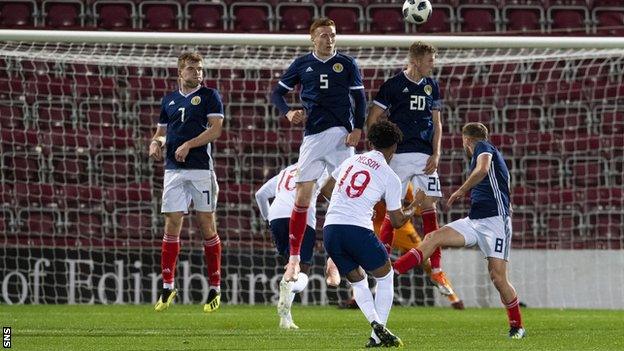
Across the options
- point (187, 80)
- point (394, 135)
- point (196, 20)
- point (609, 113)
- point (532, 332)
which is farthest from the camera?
point (196, 20)

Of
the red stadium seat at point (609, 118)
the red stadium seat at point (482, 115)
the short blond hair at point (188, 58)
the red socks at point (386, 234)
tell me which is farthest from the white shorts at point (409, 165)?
the red stadium seat at point (609, 118)

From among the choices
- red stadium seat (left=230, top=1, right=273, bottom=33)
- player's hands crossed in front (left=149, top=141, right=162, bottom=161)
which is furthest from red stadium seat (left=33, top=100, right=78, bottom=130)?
player's hands crossed in front (left=149, top=141, right=162, bottom=161)

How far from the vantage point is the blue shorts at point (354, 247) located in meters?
7.57

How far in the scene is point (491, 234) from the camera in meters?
8.92

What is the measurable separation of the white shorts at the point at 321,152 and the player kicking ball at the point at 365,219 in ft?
6.54

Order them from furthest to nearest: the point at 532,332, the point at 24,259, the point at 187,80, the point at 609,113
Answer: the point at 609,113 < the point at 24,259 < the point at 187,80 < the point at 532,332

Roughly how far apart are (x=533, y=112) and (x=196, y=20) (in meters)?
5.17

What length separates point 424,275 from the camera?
14.2 m

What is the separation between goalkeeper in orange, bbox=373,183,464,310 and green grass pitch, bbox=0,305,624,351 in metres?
0.27

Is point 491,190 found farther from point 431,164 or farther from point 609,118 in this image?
point 609,118

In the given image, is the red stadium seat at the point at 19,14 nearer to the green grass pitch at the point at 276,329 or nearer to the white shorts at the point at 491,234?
the green grass pitch at the point at 276,329

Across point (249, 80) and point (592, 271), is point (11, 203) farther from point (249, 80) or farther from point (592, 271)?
point (592, 271)

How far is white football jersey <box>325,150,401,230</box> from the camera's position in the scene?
761 cm

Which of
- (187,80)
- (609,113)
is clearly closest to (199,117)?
(187,80)
